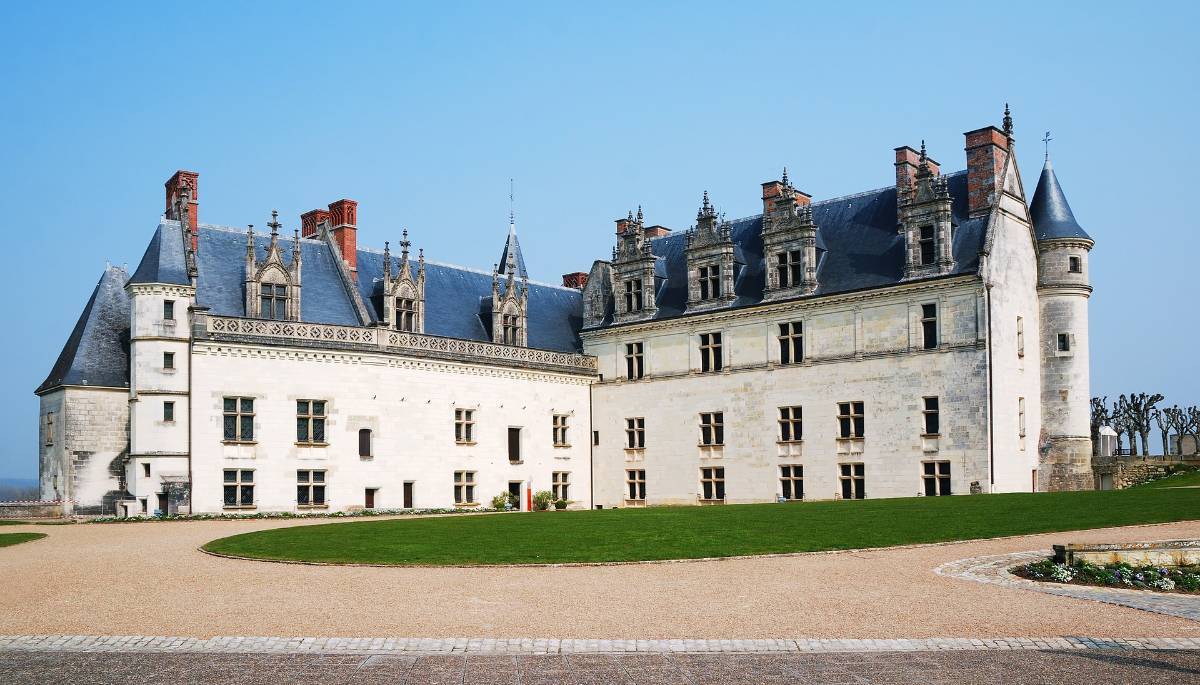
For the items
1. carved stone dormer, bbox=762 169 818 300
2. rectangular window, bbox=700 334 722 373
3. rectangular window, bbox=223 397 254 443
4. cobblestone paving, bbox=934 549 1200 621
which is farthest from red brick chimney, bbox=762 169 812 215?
cobblestone paving, bbox=934 549 1200 621

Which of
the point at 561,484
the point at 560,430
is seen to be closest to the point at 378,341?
the point at 560,430

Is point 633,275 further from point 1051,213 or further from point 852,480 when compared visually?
point 1051,213

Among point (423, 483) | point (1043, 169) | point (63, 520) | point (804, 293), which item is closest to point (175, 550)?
point (63, 520)

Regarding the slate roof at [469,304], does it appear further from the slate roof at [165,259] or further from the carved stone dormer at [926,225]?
the carved stone dormer at [926,225]

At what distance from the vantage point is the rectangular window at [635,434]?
42.4m

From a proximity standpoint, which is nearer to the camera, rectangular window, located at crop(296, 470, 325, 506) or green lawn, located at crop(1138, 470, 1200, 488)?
green lawn, located at crop(1138, 470, 1200, 488)

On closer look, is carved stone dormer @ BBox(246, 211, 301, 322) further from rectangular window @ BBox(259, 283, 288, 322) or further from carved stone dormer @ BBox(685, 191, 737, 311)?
carved stone dormer @ BBox(685, 191, 737, 311)

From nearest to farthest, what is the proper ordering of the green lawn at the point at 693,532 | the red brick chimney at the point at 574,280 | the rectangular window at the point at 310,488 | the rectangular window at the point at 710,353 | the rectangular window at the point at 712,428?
the green lawn at the point at 693,532 → the rectangular window at the point at 310,488 → the rectangular window at the point at 712,428 → the rectangular window at the point at 710,353 → the red brick chimney at the point at 574,280

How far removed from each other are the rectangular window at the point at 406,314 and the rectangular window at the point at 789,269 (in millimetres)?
13311

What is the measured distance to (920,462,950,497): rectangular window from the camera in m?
33.9

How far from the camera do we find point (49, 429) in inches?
1373

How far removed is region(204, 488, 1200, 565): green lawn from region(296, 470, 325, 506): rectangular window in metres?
9.57

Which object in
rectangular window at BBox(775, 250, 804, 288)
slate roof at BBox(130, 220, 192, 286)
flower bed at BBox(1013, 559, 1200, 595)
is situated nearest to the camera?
flower bed at BBox(1013, 559, 1200, 595)

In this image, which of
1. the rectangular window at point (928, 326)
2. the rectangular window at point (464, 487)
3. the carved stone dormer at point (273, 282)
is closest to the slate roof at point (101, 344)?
the carved stone dormer at point (273, 282)
